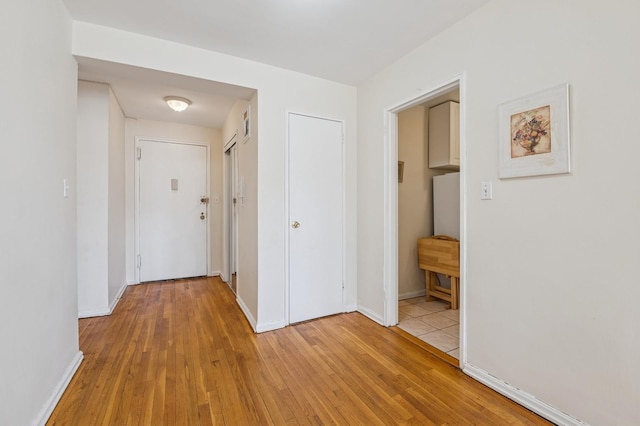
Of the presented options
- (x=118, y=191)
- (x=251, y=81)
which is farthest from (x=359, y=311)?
(x=118, y=191)

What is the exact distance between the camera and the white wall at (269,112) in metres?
2.19

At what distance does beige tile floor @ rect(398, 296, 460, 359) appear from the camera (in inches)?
92.0

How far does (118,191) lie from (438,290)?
4004mm

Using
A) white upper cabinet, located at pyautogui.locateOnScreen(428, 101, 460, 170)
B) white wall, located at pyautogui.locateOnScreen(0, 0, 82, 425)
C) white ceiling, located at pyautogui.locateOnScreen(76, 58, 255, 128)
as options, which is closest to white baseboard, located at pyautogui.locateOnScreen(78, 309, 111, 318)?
white wall, located at pyautogui.locateOnScreen(0, 0, 82, 425)

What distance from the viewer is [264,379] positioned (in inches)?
72.6

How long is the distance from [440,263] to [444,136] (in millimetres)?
1511

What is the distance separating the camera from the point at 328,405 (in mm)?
1606

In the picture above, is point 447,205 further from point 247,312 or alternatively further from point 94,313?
point 94,313

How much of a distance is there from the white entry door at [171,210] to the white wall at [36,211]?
2284 mm

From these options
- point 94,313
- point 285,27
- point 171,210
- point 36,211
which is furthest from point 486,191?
point 171,210

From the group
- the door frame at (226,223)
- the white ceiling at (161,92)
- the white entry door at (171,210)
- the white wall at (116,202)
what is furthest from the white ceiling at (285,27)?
the white entry door at (171,210)

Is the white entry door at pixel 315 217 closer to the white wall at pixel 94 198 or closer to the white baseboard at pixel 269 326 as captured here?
the white baseboard at pixel 269 326

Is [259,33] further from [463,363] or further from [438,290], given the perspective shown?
[438,290]

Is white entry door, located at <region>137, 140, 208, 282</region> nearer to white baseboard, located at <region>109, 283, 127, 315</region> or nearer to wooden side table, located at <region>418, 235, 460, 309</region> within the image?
white baseboard, located at <region>109, 283, 127, 315</region>
